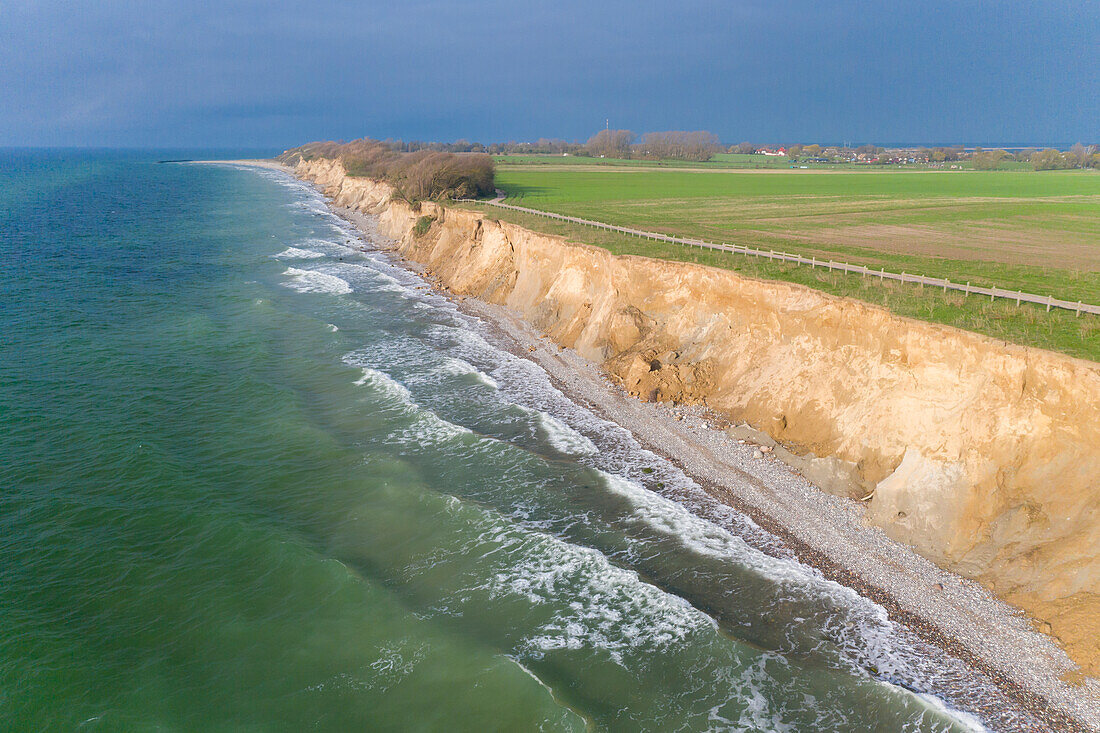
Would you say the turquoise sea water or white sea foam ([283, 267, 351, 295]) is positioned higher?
white sea foam ([283, 267, 351, 295])

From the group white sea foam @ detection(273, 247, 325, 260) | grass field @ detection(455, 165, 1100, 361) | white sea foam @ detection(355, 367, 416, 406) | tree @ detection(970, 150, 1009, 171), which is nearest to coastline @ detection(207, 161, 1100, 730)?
white sea foam @ detection(355, 367, 416, 406)

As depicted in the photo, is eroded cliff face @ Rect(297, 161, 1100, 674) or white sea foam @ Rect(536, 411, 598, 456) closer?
eroded cliff face @ Rect(297, 161, 1100, 674)

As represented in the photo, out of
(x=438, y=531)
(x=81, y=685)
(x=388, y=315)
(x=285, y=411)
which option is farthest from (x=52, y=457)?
(x=388, y=315)

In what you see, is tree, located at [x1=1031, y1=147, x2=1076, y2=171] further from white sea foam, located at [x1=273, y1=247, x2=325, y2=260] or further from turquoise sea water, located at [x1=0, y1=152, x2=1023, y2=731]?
turquoise sea water, located at [x1=0, y1=152, x2=1023, y2=731]

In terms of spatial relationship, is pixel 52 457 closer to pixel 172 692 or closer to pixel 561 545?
pixel 172 692

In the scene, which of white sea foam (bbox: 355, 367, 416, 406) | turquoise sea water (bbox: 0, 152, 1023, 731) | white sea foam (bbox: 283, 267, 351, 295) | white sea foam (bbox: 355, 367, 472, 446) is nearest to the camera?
turquoise sea water (bbox: 0, 152, 1023, 731)

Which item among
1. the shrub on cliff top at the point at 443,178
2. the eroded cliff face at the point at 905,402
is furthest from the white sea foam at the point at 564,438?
the shrub on cliff top at the point at 443,178

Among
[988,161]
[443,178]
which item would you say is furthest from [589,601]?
[988,161]

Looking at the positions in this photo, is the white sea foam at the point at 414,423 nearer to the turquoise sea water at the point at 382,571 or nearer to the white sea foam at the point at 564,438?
the turquoise sea water at the point at 382,571
